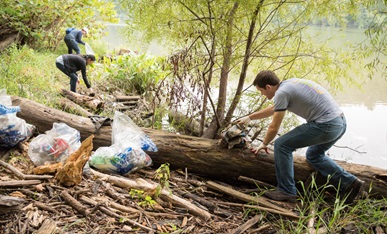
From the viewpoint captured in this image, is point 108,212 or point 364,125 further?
point 364,125

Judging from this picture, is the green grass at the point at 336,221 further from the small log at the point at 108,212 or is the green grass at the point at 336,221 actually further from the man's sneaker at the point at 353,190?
the small log at the point at 108,212

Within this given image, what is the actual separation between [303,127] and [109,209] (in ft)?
6.61

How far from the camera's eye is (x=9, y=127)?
3.37 meters

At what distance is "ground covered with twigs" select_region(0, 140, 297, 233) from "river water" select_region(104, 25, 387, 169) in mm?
3103

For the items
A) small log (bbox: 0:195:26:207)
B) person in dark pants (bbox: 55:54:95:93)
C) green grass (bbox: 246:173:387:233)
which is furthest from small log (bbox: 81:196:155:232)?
person in dark pants (bbox: 55:54:95:93)

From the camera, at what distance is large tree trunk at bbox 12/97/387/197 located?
358 centimetres

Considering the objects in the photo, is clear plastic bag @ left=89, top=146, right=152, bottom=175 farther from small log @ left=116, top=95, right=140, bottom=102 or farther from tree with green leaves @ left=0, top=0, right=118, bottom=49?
tree with green leaves @ left=0, top=0, right=118, bottom=49

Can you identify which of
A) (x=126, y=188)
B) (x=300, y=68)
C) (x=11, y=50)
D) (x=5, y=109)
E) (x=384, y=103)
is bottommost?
(x=126, y=188)

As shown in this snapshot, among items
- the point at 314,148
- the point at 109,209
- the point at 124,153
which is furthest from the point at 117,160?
the point at 314,148

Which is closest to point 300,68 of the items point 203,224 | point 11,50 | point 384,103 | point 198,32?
point 198,32

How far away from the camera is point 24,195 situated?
8.91 feet

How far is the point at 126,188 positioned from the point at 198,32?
2479 mm

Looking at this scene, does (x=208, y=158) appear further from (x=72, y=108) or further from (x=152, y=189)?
(x=72, y=108)

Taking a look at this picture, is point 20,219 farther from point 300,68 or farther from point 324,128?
point 300,68
